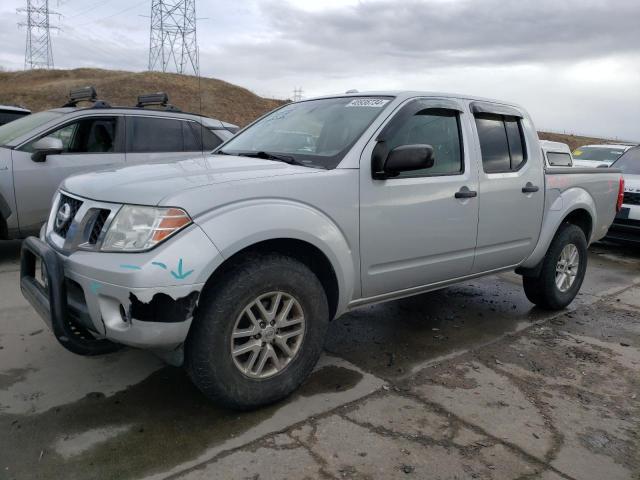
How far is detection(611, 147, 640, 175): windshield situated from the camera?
8.77 m

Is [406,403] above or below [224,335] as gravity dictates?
below

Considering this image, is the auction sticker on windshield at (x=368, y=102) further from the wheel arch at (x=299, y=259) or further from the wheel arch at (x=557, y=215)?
the wheel arch at (x=557, y=215)

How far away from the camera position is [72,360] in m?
3.55

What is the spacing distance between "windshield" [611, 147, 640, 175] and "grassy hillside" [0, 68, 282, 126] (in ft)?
104

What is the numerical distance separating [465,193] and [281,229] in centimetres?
155

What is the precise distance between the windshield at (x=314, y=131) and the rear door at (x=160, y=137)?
2.61 metres

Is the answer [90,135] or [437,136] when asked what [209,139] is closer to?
[90,135]

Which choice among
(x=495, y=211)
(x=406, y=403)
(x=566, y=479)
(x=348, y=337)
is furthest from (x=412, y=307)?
(x=566, y=479)

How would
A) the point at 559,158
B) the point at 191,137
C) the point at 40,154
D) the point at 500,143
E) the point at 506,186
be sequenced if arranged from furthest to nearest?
the point at 559,158
the point at 191,137
the point at 40,154
the point at 500,143
the point at 506,186

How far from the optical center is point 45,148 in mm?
5602

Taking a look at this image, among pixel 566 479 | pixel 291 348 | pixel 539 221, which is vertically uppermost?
pixel 539 221

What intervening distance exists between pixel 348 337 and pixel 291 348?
125 centimetres

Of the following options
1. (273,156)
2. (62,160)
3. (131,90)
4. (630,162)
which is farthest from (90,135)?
(131,90)

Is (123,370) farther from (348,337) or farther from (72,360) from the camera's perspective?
(348,337)
